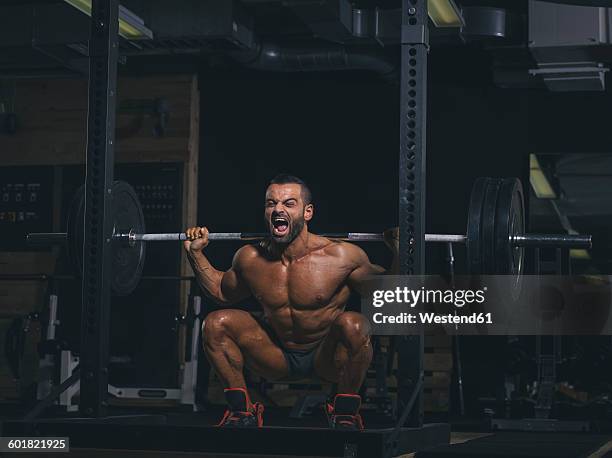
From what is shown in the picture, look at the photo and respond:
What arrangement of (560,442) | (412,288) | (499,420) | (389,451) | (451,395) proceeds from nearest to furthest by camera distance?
(389,451), (412,288), (560,442), (499,420), (451,395)

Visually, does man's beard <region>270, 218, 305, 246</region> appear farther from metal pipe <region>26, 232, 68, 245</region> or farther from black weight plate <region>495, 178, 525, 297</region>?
metal pipe <region>26, 232, 68, 245</region>

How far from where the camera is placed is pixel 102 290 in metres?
3.96

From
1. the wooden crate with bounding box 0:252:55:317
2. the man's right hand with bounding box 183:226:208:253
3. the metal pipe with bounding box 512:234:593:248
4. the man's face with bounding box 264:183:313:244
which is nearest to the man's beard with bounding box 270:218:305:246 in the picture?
the man's face with bounding box 264:183:313:244

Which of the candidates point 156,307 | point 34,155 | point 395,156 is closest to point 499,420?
point 395,156

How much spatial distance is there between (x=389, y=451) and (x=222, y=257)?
453 centimetres

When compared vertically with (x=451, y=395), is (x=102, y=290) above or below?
above

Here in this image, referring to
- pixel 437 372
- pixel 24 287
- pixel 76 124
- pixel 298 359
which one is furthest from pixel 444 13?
pixel 24 287

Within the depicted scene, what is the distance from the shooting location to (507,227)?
412 centimetres

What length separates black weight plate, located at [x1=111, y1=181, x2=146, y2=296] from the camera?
14.1 feet

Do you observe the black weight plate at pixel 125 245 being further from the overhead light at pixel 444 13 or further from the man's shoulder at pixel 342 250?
the overhead light at pixel 444 13

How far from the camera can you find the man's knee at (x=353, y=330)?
13.3 feet

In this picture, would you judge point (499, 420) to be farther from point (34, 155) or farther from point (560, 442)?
point (34, 155)

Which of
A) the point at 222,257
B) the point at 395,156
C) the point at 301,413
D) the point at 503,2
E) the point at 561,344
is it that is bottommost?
the point at 301,413

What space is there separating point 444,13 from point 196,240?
2565 millimetres
